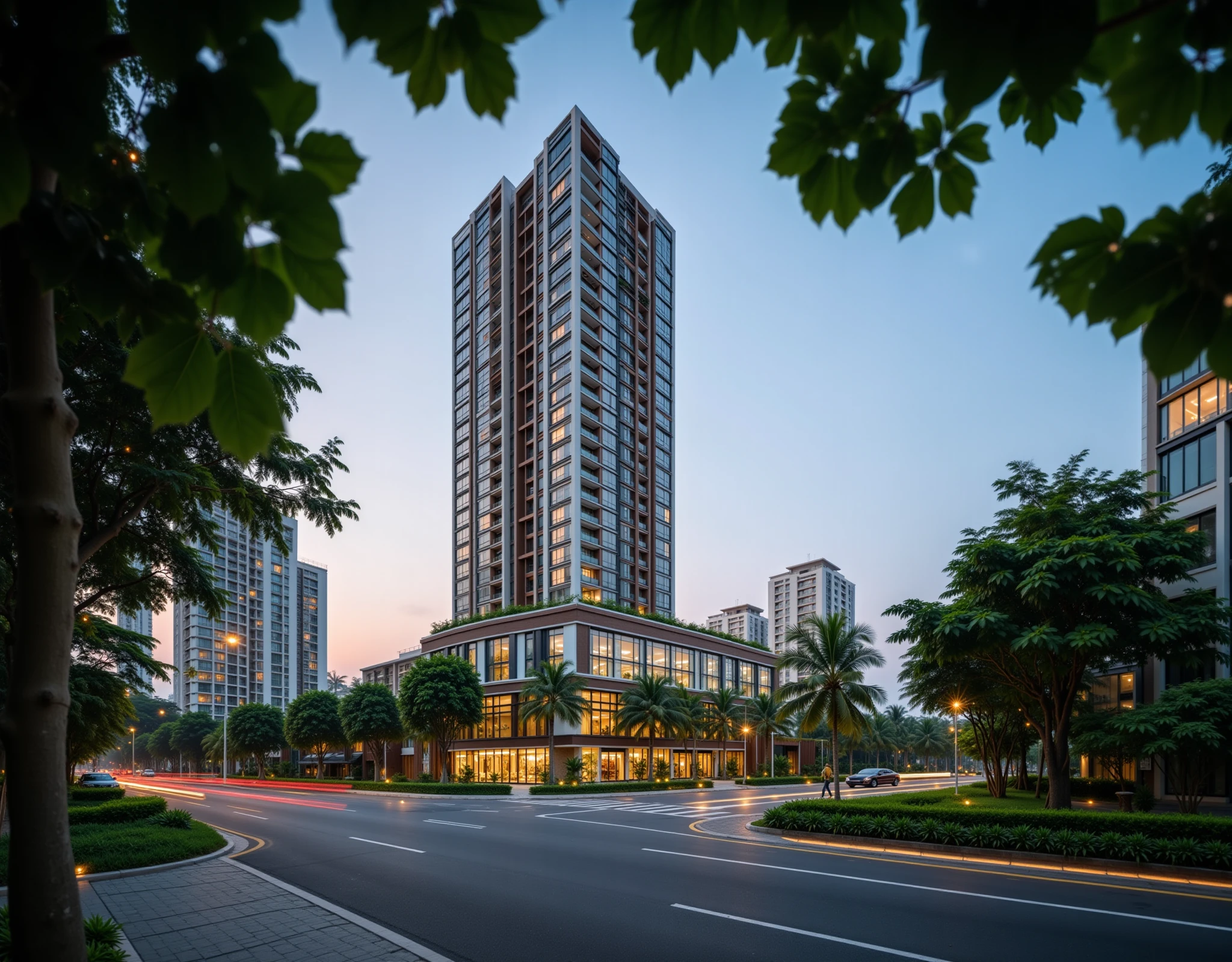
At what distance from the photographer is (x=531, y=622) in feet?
202

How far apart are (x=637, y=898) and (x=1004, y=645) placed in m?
18.0

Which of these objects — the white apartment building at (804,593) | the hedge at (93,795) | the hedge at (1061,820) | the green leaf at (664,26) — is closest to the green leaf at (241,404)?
the green leaf at (664,26)

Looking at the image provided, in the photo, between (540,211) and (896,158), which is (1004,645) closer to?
(896,158)

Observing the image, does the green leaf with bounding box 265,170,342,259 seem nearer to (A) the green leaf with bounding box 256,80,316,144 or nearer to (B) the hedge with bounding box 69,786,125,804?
(A) the green leaf with bounding box 256,80,316,144

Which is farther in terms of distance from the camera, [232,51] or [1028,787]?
[1028,787]

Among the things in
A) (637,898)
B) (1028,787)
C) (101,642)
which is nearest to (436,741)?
Result: (101,642)

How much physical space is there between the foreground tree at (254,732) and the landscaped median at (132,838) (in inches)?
2435

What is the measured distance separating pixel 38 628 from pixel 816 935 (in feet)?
37.1

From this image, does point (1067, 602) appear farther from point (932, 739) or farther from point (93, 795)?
point (932, 739)

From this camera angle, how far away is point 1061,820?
56.2 feet

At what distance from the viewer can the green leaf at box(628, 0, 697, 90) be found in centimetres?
173

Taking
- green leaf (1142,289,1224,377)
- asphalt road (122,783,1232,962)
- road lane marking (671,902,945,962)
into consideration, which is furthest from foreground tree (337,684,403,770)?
green leaf (1142,289,1224,377)

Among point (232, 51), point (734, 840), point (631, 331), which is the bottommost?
point (734, 840)

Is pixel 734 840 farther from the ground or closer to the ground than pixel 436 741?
farther from the ground
